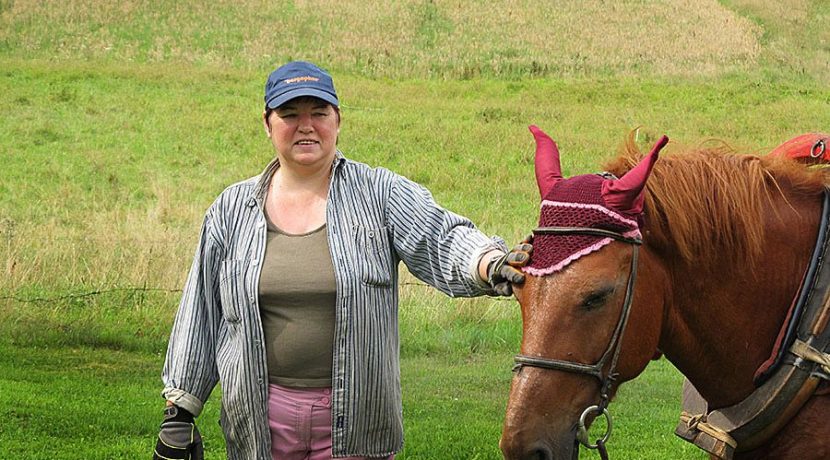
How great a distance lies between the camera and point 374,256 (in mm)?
3348

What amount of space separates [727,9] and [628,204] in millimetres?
26158

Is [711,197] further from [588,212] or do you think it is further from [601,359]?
[601,359]

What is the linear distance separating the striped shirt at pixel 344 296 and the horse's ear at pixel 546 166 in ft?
1.26

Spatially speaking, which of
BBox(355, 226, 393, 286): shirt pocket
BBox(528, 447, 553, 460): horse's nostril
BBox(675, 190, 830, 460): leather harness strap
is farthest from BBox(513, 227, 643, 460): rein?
BBox(355, 226, 393, 286): shirt pocket

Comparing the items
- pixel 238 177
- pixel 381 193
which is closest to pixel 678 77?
pixel 238 177

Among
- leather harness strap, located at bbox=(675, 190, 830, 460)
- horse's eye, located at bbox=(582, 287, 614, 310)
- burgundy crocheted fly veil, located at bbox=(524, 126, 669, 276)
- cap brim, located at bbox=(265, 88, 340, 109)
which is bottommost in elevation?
leather harness strap, located at bbox=(675, 190, 830, 460)

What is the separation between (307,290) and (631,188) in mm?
1123

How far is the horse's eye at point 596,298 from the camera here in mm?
2607

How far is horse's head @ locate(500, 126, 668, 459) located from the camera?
2580 mm

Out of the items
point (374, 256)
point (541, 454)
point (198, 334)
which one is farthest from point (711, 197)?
point (198, 334)

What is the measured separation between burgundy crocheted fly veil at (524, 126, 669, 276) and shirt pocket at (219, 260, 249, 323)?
1032 mm

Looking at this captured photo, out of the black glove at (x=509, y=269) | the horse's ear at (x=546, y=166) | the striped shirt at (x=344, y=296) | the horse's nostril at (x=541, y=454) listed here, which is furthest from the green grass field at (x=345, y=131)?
the horse's nostril at (x=541, y=454)

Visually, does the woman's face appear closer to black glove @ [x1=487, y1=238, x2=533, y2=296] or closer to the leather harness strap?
black glove @ [x1=487, y1=238, x2=533, y2=296]

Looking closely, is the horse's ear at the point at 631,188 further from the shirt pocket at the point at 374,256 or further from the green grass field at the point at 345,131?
the shirt pocket at the point at 374,256
